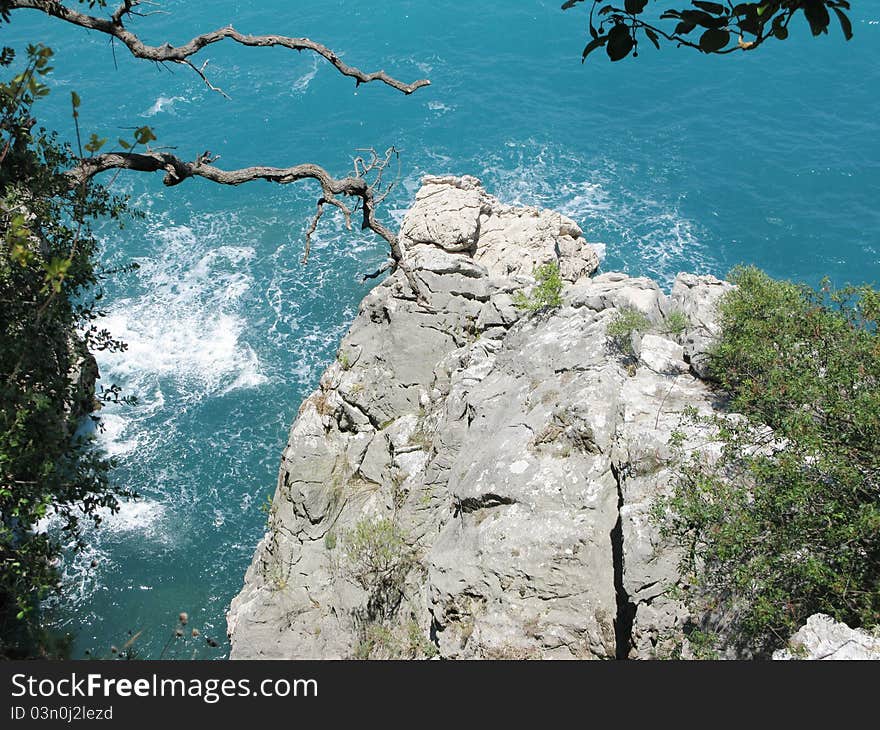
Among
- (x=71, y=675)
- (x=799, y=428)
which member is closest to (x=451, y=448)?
(x=799, y=428)

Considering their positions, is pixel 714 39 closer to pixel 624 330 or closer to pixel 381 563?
pixel 624 330

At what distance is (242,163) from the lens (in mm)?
45750

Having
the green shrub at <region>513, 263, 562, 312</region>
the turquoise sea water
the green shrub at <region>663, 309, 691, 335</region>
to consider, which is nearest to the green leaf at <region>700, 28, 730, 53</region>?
the green shrub at <region>663, 309, 691, 335</region>

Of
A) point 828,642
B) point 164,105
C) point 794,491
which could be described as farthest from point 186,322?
point 828,642

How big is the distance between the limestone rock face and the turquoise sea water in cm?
2087

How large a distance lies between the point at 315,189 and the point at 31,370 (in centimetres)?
3889

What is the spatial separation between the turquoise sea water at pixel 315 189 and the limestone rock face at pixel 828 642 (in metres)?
20.9

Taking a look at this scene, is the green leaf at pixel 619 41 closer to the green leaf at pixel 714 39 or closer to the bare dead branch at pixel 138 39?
the green leaf at pixel 714 39

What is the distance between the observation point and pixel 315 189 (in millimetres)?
46750

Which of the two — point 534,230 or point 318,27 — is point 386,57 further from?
point 534,230

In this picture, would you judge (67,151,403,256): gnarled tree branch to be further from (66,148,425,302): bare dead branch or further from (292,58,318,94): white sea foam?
(292,58,318,94): white sea foam

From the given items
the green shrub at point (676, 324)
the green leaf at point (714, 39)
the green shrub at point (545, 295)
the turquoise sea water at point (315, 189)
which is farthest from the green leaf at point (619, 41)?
the turquoise sea water at point (315, 189)

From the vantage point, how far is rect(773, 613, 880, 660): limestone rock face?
361 inches

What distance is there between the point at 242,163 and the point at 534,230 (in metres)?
21.9
